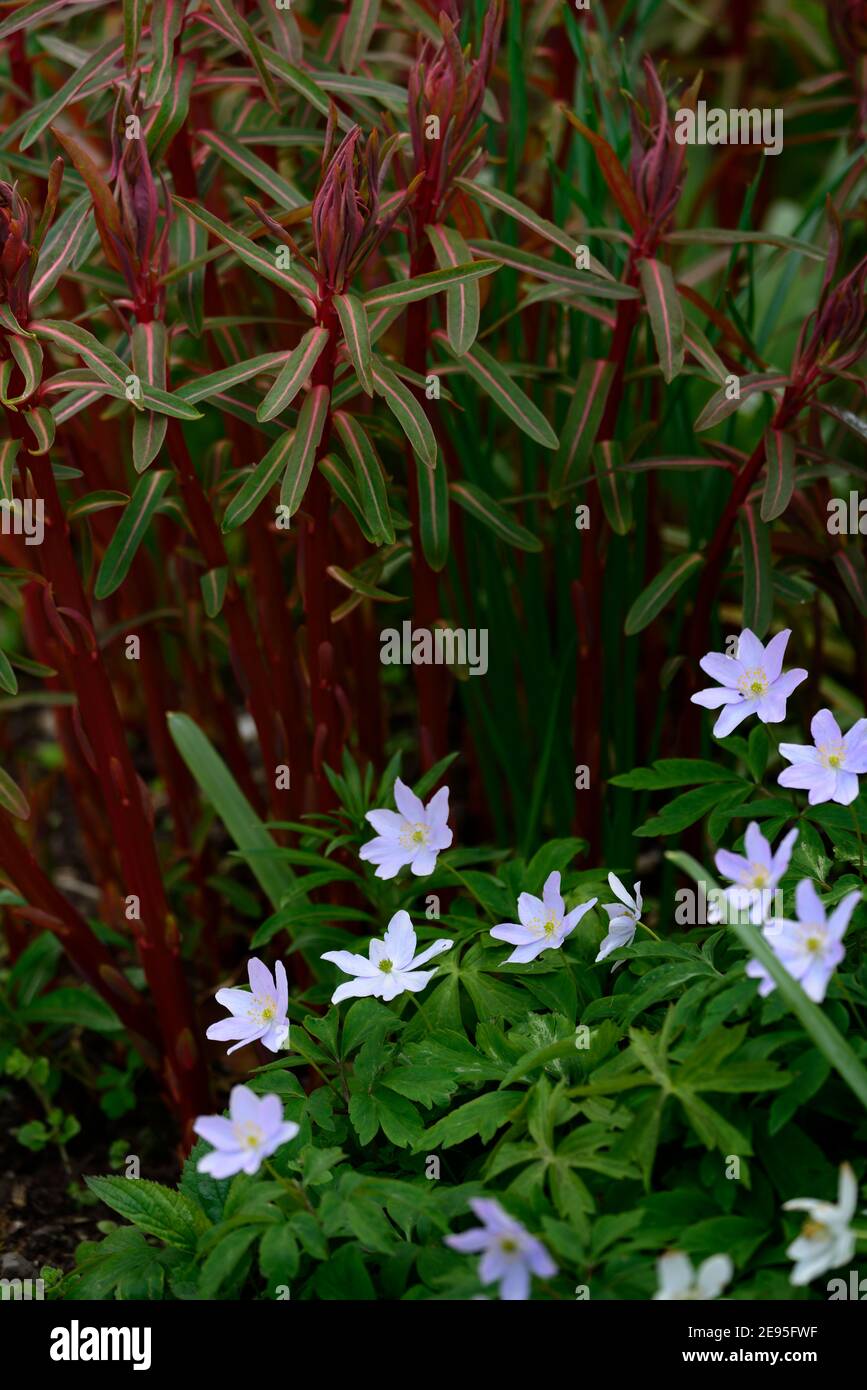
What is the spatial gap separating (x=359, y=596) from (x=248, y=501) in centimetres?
24

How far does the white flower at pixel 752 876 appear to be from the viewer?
4.19ft

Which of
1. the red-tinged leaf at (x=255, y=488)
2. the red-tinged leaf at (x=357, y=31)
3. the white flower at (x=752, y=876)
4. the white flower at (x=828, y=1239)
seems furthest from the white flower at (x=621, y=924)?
the red-tinged leaf at (x=357, y=31)

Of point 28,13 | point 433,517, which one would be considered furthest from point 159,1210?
point 28,13

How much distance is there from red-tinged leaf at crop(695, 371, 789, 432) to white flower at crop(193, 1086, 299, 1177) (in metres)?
1.01

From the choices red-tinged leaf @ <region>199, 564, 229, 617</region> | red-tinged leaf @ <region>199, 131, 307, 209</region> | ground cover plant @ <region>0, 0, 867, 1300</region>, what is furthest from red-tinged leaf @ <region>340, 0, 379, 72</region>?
red-tinged leaf @ <region>199, 564, 229, 617</region>

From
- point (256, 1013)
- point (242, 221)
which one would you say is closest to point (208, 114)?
point (242, 221)

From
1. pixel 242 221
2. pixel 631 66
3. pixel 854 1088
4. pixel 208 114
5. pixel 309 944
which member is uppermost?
pixel 631 66

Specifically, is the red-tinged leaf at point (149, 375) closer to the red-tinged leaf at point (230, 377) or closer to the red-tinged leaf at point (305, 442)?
the red-tinged leaf at point (230, 377)

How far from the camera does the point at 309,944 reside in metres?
1.86

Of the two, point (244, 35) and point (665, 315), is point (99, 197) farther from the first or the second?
point (665, 315)

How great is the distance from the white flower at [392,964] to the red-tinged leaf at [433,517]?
0.55m

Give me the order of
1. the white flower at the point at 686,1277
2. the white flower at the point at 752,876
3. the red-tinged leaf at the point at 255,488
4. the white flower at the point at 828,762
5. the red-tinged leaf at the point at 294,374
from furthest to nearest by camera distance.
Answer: the red-tinged leaf at the point at 255,488 → the red-tinged leaf at the point at 294,374 → the white flower at the point at 828,762 → the white flower at the point at 752,876 → the white flower at the point at 686,1277

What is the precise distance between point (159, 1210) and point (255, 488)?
0.84 m

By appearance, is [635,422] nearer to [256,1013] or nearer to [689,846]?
[689,846]
